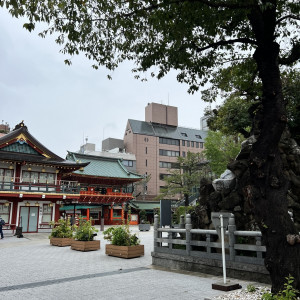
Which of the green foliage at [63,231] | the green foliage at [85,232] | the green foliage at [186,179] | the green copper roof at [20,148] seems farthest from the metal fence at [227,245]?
the green foliage at [186,179]

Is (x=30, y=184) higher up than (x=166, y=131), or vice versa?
(x=166, y=131)

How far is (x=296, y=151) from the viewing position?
12555mm

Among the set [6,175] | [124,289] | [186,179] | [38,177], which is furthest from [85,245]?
[186,179]

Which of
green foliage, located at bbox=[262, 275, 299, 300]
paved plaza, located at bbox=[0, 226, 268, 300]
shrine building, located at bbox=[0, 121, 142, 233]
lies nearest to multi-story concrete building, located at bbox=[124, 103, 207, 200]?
shrine building, located at bbox=[0, 121, 142, 233]

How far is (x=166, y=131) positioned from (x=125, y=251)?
51925 millimetres

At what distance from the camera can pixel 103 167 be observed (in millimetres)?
44344

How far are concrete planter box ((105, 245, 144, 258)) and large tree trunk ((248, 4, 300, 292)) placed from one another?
347 inches

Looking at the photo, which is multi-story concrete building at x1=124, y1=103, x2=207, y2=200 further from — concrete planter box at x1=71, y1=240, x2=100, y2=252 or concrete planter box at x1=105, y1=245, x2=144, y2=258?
concrete planter box at x1=105, y1=245, x2=144, y2=258

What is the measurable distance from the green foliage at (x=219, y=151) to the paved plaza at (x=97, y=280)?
20.3 m

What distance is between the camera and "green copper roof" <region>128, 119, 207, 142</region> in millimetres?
61250

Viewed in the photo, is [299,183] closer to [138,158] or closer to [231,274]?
[231,274]

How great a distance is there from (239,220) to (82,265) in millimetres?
6376

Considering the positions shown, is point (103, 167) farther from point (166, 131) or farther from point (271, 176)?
point (271, 176)

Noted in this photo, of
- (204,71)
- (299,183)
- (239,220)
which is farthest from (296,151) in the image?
(204,71)
